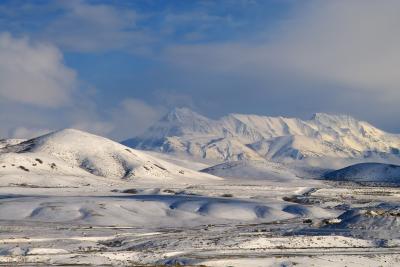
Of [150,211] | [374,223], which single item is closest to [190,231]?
[150,211]

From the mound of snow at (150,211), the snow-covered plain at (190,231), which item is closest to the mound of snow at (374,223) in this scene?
the snow-covered plain at (190,231)

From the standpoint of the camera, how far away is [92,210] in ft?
341

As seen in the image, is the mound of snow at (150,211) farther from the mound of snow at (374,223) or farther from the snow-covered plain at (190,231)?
the mound of snow at (374,223)

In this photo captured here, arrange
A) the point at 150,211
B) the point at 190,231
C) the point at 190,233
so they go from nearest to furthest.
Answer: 1. the point at 190,233
2. the point at 190,231
3. the point at 150,211

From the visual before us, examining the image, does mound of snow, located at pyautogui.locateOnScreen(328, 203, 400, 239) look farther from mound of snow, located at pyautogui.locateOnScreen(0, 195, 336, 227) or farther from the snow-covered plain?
mound of snow, located at pyautogui.locateOnScreen(0, 195, 336, 227)

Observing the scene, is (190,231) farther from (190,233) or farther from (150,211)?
(150,211)

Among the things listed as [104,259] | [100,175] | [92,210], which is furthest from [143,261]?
[100,175]

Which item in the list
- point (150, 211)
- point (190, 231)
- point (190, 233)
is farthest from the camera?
point (150, 211)

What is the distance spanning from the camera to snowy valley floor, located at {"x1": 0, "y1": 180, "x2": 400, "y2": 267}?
6225 cm

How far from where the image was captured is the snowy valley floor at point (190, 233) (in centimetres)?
6225

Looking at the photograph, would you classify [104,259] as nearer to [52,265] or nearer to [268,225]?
[52,265]

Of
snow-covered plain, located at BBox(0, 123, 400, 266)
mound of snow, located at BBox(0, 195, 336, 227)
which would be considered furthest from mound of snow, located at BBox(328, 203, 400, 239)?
mound of snow, located at BBox(0, 195, 336, 227)

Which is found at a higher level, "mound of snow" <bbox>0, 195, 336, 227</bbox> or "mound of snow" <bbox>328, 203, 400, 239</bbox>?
"mound of snow" <bbox>0, 195, 336, 227</bbox>

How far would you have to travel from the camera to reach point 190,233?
8525 centimetres
